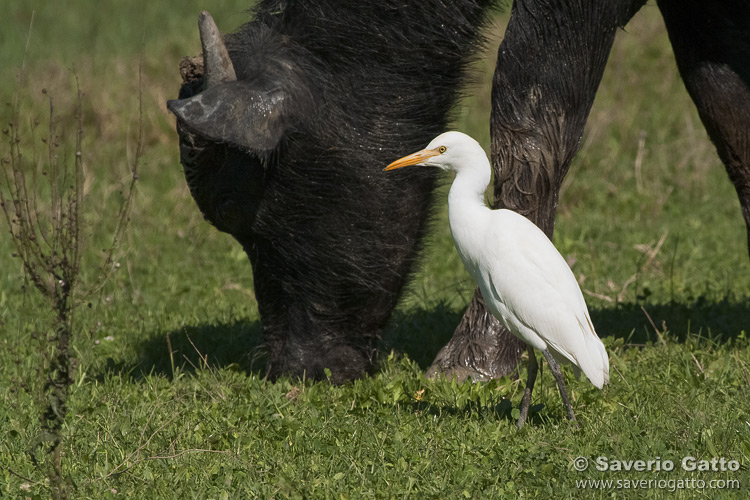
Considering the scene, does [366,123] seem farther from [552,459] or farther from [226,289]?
[226,289]

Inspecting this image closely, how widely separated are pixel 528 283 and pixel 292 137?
3.76ft

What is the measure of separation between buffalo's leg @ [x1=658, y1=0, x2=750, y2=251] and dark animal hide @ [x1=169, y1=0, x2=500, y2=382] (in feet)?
3.33

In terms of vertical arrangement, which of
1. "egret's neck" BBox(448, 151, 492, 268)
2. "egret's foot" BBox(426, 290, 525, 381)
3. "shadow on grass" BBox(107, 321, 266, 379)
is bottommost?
Answer: "shadow on grass" BBox(107, 321, 266, 379)

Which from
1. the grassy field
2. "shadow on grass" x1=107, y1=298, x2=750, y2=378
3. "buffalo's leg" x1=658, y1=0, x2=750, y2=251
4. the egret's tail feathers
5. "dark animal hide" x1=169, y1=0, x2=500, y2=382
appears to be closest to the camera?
the grassy field

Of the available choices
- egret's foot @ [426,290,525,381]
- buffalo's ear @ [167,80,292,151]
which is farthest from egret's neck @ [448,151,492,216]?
egret's foot @ [426,290,525,381]

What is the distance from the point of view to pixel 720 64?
16.0 feet

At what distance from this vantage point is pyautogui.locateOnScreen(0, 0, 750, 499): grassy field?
12.2 feet

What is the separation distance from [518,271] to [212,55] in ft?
4.86

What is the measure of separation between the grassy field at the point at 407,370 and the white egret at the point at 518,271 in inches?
11.8

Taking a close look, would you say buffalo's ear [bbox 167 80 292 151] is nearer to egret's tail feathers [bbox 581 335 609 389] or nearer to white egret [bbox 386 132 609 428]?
white egret [bbox 386 132 609 428]

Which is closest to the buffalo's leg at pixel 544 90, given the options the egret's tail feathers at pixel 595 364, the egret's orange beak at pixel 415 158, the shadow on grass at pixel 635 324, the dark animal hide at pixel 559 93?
the dark animal hide at pixel 559 93

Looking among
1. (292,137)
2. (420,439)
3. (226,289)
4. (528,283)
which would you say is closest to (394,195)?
(292,137)

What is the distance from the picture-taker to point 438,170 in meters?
4.66

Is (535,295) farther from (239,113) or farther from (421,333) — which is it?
(421,333)
